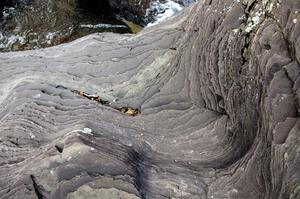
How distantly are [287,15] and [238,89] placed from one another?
2.33ft

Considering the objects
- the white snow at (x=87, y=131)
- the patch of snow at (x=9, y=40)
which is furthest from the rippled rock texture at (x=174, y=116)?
the patch of snow at (x=9, y=40)

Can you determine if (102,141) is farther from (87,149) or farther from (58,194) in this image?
(58,194)

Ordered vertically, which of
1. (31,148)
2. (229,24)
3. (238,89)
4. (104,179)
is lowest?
(31,148)

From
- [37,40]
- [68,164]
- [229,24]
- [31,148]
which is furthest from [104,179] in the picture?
[37,40]

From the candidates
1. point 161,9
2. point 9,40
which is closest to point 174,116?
point 161,9

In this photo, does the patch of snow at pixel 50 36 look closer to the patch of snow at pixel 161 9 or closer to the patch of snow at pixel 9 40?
the patch of snow at pixel 9 40

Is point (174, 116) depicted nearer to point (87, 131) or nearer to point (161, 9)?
point (87, 131)

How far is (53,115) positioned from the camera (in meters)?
4.54

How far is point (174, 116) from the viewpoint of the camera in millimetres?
4336

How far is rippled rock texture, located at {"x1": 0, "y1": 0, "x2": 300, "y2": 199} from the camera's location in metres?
3.27

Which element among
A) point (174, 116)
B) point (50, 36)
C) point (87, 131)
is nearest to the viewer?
point (87, 131)

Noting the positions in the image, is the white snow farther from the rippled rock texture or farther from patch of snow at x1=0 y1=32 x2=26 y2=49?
patch of snow at x1=0 y1=32 x2=26 y2=49

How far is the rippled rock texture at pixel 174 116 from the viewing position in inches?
129

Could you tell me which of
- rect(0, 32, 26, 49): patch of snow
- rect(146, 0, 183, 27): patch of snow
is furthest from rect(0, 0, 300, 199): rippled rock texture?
rect(0, 32, 26, 49): patch of snow
